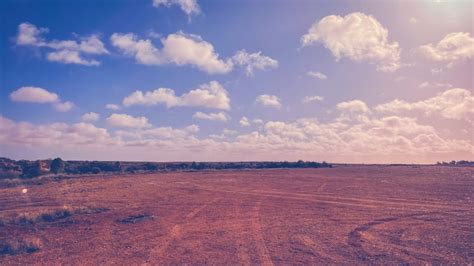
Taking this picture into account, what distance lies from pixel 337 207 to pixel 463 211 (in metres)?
5.32

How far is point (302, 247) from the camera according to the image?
1045cm

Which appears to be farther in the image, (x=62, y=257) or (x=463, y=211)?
(x=463, y=211)

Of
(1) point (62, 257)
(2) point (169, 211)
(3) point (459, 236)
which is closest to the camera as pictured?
(1) point (62, 257)

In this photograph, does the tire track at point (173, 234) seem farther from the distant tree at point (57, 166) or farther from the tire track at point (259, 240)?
the distant tree at point (57, 166)

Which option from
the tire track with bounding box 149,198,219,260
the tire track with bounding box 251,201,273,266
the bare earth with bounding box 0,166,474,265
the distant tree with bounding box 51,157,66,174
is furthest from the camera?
the distant tree with bounding box 51,157,66,174

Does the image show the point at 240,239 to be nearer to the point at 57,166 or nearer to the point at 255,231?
the point at 255,231

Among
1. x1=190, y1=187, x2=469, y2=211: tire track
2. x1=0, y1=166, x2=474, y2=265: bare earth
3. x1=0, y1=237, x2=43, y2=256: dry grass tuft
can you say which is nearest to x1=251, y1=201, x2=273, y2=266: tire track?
x1=0, y1=166, x2=474, y2=265: bare earth

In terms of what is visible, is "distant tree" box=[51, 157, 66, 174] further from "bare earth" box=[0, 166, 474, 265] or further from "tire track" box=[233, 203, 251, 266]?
"tire track" box=[233, 203, 251, 266]

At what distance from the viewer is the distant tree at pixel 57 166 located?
46.6 m

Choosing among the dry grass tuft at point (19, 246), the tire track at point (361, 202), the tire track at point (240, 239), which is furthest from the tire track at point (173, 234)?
the tire track at point (361, 202)

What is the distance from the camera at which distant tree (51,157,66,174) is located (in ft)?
153

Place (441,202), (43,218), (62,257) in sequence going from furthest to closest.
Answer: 1. (441,202)
2. (43,218)
3. (62,257)

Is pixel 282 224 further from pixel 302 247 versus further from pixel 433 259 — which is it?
pixel 433 259

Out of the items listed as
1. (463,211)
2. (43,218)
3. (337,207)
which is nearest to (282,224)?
(337,207)
